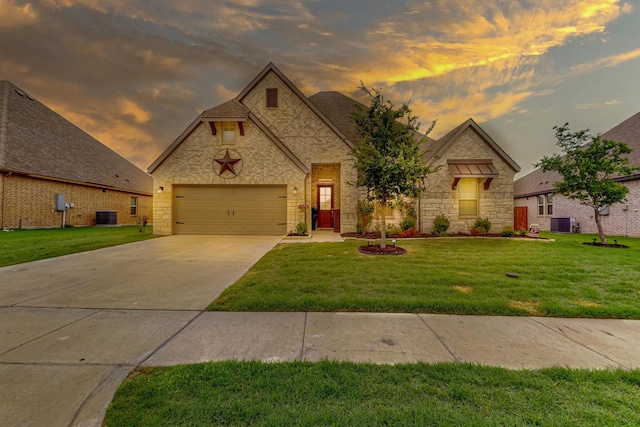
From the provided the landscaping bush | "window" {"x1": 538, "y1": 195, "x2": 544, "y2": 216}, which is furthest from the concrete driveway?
"window" {"x1": 538, "y1": 195, "x2": 544, "y2": 216}

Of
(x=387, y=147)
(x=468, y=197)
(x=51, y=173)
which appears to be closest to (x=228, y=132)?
(x=387, y=147)

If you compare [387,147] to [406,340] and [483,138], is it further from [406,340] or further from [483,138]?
[483,138]

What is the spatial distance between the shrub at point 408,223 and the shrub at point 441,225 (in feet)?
3.81

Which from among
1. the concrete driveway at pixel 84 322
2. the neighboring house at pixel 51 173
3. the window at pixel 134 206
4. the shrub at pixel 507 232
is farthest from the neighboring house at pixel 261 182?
the window at pixel 134 206

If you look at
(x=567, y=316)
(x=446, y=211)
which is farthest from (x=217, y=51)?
(x=567, y=316)

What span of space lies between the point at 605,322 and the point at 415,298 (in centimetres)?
250

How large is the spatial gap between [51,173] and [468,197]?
26834 mm

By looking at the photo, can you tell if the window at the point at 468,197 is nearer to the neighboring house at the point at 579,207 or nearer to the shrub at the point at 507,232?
the shrub at the point at 507,232

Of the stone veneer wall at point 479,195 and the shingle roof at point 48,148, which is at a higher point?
the shingle roof at point 48,148

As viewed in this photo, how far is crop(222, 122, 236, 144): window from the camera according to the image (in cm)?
1339

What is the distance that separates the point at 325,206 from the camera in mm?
15766

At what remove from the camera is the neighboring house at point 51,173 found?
15.0 meters

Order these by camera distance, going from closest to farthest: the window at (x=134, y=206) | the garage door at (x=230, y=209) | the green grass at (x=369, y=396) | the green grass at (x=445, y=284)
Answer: the green grass at (x=369, y=396) < the green grass at (x=445, y=284) < the garage door at (x=230, y=209) < the window at (x=134, y=206)

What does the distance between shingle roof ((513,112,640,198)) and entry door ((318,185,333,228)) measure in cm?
1549
